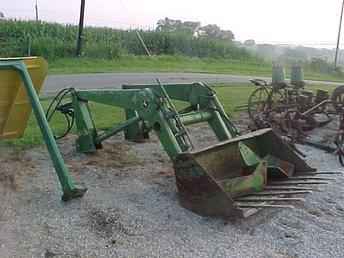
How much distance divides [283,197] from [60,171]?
1830mm

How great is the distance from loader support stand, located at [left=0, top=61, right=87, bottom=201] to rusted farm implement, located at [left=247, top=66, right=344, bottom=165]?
122 inches

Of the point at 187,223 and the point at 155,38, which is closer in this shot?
the point at 187,223

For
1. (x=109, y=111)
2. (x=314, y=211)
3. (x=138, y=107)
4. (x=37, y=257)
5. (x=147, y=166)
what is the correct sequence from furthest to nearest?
(x=109, y=111) → (x=147, y=166) → (x=138, y=107) → (x=314, y=211) → (x=37, y=257)

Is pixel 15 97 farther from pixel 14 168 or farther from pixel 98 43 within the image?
pixel 98 43

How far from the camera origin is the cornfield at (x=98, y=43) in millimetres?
20859

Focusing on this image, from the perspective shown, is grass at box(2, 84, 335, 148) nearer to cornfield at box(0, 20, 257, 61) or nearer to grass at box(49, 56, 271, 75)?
grass at box(49, 56, 271, 75)

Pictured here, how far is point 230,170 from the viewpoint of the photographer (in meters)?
4.32

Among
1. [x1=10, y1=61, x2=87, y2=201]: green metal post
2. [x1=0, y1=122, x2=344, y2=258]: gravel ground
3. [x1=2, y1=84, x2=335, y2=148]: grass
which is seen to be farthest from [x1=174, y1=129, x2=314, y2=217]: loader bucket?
[x1=2, y1=84, x2=335, y2=148]: grass

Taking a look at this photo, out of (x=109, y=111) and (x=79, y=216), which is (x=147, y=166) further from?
(x=109, y=111)

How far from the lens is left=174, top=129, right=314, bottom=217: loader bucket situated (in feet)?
12.0

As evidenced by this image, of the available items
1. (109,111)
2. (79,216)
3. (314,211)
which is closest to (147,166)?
(79,216)

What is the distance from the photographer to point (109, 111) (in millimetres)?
8477

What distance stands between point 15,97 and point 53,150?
0.82 m

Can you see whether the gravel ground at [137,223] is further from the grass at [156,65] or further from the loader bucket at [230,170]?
the grass at [156,65]
